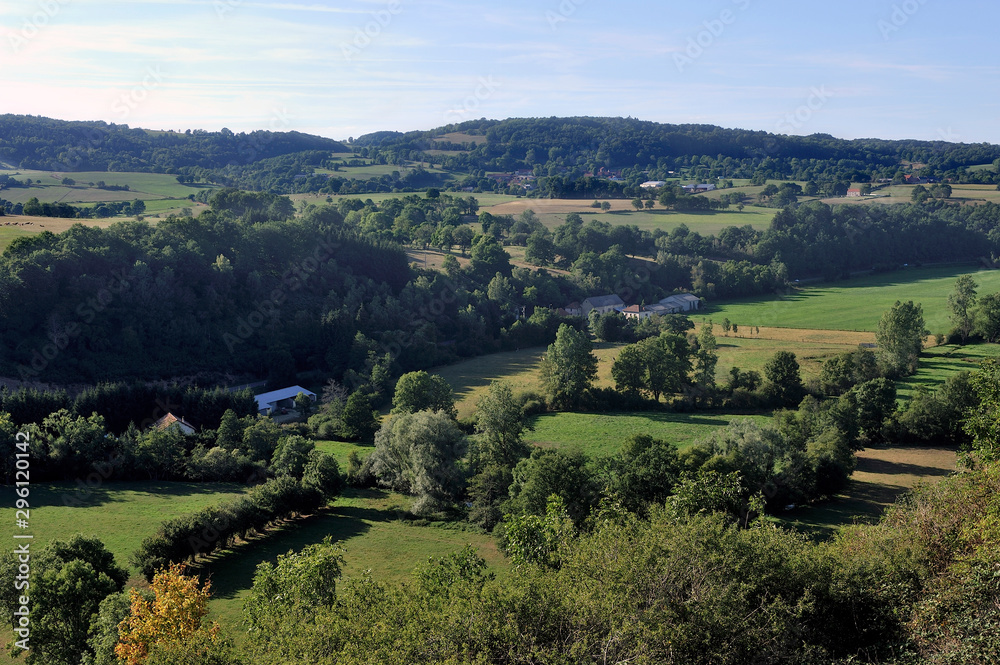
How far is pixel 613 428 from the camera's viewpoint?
43.6m

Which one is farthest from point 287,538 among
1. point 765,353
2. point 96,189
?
point 96,189

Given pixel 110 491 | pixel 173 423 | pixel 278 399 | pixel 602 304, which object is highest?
pixel 602 304

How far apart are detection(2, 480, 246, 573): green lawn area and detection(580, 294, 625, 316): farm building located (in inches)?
2004

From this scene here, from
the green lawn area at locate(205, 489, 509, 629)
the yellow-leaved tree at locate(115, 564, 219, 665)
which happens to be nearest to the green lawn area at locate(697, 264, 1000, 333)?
the green lawn area at locate(205, 489, 509, 629)

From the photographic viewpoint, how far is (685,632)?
13.7 metres

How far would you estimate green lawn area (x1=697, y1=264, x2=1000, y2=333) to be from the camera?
70.4 m

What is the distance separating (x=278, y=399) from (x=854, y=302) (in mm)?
64289

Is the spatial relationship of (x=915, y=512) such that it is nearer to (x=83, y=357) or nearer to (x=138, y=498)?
(x=138, y=498)

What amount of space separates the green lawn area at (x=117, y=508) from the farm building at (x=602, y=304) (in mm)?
50902

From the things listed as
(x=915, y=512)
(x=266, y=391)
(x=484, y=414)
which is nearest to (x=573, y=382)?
(x=484, y=414)

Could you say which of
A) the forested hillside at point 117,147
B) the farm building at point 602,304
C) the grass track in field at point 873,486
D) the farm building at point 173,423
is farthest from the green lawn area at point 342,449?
the forested hillside at point 117,147

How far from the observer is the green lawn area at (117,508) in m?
27.9

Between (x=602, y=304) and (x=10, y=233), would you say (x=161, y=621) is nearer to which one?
(x=10, y=233)

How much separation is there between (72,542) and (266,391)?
3262 centimetres
